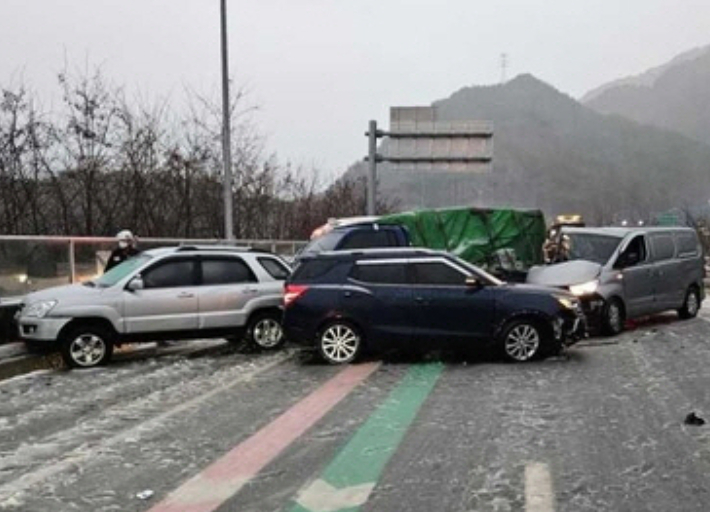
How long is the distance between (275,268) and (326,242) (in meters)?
1.19

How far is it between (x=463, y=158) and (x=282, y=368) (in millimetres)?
18019

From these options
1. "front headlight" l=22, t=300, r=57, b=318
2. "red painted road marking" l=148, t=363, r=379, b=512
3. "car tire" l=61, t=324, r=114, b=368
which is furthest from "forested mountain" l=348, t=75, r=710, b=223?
"red painted road marking" l=148, t=363, r=379, b=512

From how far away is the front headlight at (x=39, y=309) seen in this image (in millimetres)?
11312

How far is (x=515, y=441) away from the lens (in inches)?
273

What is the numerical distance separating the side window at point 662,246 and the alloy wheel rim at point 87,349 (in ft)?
32.6

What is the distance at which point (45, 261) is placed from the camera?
44.9 feet

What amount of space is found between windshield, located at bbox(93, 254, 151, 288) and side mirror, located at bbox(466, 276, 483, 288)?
4619 mm

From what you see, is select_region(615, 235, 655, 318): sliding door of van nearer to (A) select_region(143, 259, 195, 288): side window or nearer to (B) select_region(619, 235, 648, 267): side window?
(B) select_region(619, 235, 648, 267): side window

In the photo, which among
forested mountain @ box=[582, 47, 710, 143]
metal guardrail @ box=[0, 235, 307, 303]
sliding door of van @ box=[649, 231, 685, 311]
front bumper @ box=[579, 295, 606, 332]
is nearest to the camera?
metal guardrail @ box=[0, 235, 307, 303]

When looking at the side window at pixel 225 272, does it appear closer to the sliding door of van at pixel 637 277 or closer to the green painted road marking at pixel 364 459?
the green painted road marking at pixel 364 459

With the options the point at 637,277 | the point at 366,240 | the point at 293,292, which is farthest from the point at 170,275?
the point at 637,277

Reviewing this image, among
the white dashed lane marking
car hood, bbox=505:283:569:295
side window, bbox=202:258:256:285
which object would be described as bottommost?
the white dashed lane marking

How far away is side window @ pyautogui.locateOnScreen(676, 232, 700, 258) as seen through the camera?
54.7ft

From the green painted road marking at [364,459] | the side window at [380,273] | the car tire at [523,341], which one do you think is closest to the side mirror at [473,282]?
the car tire at [523,341]
